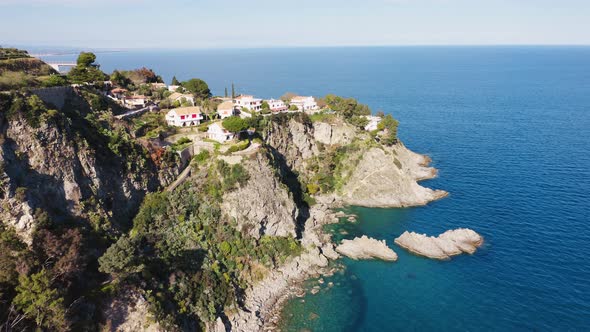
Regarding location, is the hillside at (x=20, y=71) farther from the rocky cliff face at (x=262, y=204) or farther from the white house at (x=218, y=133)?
the rocky cliff face at (x=262, y=204)

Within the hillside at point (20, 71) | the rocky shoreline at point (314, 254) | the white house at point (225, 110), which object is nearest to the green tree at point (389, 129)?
the rocky shoreline at point (314, 254)

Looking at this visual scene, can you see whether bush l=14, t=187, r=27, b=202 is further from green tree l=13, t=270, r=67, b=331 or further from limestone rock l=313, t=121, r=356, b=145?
limestone rock l=313, t=121, r=356, b=145

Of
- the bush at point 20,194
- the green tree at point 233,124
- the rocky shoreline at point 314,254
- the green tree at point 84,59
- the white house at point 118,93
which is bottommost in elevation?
the rocky shoreline at point 314,254

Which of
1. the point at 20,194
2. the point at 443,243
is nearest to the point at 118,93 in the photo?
the point at 20,194

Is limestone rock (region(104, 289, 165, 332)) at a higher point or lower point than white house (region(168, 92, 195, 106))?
lower

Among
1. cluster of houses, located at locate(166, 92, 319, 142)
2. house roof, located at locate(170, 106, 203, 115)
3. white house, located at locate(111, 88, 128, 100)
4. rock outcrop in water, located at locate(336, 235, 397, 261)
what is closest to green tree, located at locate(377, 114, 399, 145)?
cluster of houses, located at locate(166, 92, 319, 142)

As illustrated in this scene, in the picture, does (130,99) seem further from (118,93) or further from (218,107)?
(218,107)

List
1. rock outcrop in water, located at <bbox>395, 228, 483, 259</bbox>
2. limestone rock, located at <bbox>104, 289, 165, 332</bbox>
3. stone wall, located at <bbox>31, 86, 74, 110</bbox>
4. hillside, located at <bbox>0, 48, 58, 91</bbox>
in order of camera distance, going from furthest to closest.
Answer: rock outcrop in water, located at <bbox>395, 228, 483, 259</bbox> → hillside, located at <bbox>0, 48, 58, 91</bbox> → stone wall, located at <bbox>31, 86, 74, 110</bbox> → limestone rock, located at <bbox>104, 289, 165, 332</bbox>
